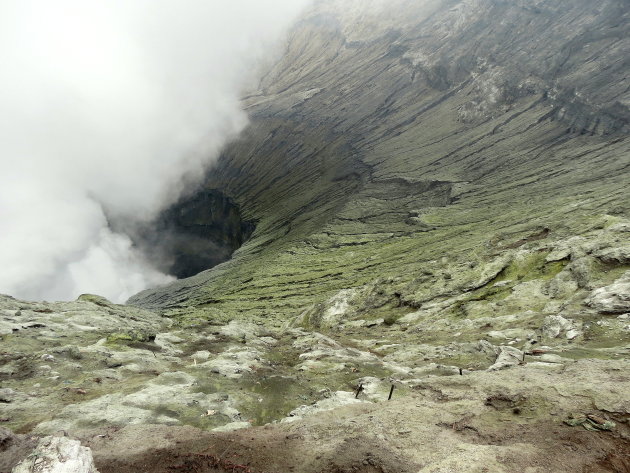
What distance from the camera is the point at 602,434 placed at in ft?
46.9

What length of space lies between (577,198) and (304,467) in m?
130

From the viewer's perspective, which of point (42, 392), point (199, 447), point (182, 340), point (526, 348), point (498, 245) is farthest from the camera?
point (498, 245)

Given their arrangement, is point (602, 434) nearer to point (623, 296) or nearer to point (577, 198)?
point (623, 296)

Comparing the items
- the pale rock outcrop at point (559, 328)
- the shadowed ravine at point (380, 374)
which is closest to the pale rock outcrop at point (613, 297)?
the shadowed ravine at point (380, 374)

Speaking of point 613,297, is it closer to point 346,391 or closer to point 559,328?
point 559,328

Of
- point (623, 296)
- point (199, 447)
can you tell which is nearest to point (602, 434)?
point (199, 447)

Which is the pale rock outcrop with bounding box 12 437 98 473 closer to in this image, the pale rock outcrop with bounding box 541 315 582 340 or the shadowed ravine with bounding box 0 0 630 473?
the shadowed ravine with bounding box 0 0 630 473

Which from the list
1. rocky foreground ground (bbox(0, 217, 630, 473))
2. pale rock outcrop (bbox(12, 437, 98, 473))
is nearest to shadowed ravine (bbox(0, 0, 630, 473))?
rocky foreground ground (bbox(0, 217, 630, 473))

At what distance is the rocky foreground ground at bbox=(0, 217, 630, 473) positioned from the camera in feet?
48.4

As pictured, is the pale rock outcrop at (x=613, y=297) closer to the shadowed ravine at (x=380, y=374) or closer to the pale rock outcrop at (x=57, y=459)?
the shadowed ravine at (x=380, y=374)

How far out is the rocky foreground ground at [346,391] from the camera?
1476 centimetres

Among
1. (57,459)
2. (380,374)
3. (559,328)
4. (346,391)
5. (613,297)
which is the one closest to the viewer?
(57,459)

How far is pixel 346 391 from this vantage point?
25.6 m

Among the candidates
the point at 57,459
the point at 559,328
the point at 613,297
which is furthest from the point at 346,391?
the point at 613,297
